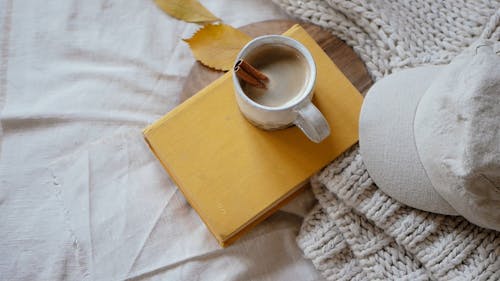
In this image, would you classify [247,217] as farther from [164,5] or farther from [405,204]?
[164,5]

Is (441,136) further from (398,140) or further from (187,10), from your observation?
(187,10)

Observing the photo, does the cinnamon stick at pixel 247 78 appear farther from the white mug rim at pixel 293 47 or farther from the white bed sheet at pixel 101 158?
the white bed sheet at pixel 101 158

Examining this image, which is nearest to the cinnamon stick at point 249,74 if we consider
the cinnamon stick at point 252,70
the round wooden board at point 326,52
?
the cinnamon stick at point 252,70

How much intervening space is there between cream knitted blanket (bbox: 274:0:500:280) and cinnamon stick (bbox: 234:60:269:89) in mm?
139

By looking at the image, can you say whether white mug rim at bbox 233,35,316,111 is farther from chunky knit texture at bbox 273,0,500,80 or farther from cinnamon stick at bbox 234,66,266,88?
chunky knit texture at bbox 273,0,500,80

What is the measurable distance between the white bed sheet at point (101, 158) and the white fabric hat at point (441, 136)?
0.14 meters

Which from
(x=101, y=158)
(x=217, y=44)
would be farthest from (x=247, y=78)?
(x=101, y=158)

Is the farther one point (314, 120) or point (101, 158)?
point (101, 158)

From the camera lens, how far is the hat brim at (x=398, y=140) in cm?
54

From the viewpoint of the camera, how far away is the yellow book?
568 millimetres

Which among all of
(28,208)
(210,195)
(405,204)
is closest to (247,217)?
(210,195)

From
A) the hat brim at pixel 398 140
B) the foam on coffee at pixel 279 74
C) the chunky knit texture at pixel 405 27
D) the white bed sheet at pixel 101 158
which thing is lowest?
the white bed sheet at pixel 101 158

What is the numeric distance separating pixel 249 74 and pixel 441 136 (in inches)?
8.1

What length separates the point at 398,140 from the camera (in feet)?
1.81
